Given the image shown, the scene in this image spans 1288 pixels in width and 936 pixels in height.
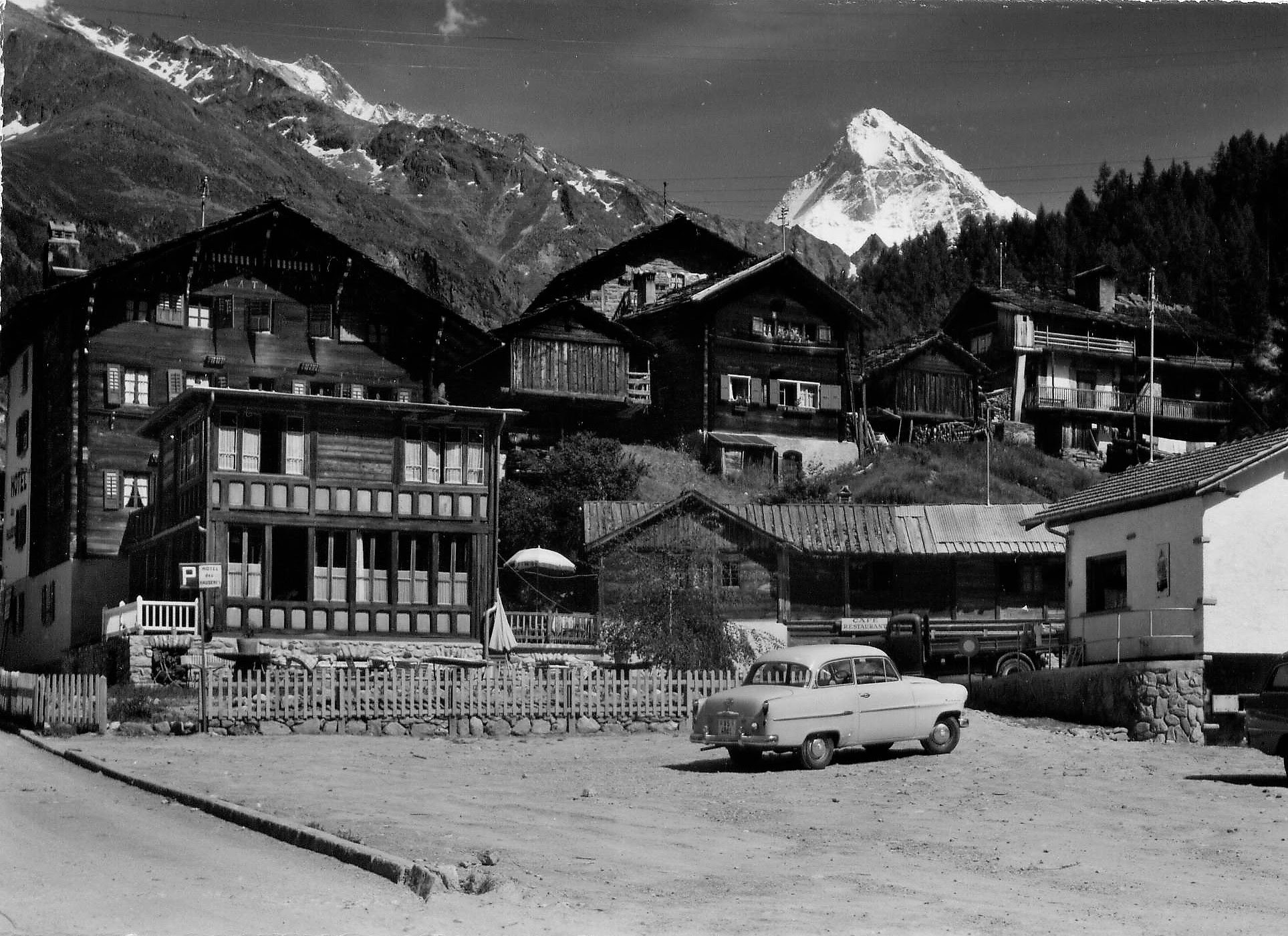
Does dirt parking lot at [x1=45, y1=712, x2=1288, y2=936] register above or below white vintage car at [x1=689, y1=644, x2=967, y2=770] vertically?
below

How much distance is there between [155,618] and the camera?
131 ft

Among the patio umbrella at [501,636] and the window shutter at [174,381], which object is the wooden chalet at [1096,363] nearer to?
the patio umbrella at [501,636]

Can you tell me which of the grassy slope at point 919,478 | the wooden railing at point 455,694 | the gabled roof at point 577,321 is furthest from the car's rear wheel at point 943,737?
the gabled roof at point 577,321

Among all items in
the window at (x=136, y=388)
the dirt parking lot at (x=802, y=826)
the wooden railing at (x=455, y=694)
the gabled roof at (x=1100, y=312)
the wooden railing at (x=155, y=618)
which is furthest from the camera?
the gabled roof at (x=1100, y=312)

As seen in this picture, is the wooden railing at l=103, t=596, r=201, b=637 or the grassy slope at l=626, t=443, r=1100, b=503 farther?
the grassy slope at l=626, t=443, r=1100, b=503

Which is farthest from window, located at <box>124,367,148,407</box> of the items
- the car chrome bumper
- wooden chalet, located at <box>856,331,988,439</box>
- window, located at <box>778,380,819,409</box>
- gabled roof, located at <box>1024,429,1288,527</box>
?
wooden chalet, located at <box>856,331,988,439</box>

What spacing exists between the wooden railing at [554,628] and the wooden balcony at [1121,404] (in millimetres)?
43991

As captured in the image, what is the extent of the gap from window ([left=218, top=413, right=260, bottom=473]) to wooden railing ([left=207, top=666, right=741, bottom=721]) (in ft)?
36.0

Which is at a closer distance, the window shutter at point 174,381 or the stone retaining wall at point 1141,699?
the stone retaining wall at point 1141,699

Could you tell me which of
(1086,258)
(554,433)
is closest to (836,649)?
(554,433)

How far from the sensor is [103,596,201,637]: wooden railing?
3938cm

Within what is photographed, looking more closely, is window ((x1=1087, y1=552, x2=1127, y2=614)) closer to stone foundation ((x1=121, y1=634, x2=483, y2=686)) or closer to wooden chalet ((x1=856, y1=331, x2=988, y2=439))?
stone foundation ((x1=121, y1=634, x2=483, y2=686))

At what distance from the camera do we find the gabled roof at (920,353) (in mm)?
76375

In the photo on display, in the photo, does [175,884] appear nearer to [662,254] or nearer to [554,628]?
[554,628]
